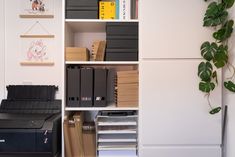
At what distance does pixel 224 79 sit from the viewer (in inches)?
81.3

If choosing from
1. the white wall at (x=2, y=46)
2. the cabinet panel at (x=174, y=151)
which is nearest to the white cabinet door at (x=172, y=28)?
the cabinet panel at (x=174, y=151)

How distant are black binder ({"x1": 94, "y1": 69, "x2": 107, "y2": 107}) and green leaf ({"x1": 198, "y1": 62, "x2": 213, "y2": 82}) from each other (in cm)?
78

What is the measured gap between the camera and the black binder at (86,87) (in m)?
2.13

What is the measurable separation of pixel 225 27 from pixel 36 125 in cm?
166

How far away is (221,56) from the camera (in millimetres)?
1945

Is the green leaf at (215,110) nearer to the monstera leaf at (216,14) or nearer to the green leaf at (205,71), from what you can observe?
the green leaf at (205,71)

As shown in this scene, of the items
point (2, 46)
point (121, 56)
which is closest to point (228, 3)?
point (121, 56)

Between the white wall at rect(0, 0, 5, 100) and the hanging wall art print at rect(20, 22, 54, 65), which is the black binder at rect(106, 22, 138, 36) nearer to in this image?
the hanging wall art print at rect(20, 22, 54, 65)

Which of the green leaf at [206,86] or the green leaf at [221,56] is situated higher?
the green leaf at [221,56]

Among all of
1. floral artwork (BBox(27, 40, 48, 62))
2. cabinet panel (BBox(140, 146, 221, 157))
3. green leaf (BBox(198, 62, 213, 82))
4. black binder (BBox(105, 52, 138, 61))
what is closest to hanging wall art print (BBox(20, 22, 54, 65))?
floral artwork (BBox(27, 40, 48, 62))

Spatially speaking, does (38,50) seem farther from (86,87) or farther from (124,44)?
(124,44)

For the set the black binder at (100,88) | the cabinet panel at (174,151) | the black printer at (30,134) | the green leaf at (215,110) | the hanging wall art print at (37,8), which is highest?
the hanging wall art print at (37,8)

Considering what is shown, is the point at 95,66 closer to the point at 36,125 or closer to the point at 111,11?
the point at 111,11

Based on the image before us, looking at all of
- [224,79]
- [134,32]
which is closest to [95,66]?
[134,32]
